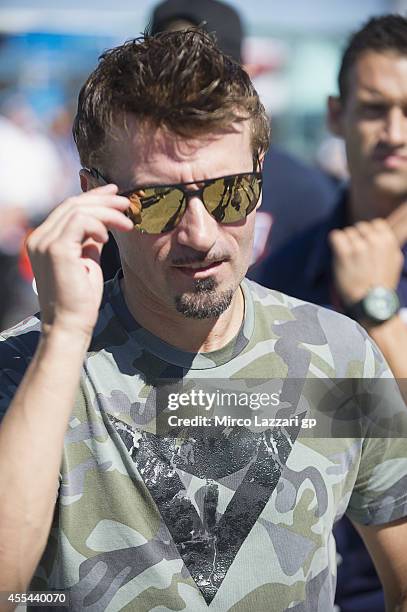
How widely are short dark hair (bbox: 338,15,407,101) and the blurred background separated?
0.35 metres

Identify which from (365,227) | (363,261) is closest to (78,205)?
(363,261)

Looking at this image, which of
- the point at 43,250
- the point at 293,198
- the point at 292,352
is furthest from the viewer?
the point at 293,198

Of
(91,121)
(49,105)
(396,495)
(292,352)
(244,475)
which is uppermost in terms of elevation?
(91,121)

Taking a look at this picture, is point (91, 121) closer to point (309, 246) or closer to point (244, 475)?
point (244, 475)

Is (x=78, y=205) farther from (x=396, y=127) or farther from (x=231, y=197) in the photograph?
(x=396, y=127)

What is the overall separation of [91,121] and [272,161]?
88.2 inches

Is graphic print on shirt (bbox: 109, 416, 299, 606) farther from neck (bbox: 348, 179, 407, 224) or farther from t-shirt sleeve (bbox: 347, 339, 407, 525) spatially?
neck (bbox: 348, 179, 407, 224)

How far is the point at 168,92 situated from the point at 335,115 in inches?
81.3

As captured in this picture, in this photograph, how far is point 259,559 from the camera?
2.11 meters

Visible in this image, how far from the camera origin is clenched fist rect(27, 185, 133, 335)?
1944 millimetres

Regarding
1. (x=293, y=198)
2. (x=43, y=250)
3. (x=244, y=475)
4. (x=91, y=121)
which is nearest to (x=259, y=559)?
(x=244, y=475)

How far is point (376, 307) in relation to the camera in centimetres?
304

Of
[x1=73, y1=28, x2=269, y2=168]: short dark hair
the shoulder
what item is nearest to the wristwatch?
the shoulder

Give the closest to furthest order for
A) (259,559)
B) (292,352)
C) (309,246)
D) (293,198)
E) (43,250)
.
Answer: (43,250) → (259,559) → (292,352) → (309,246) → (293,198)
